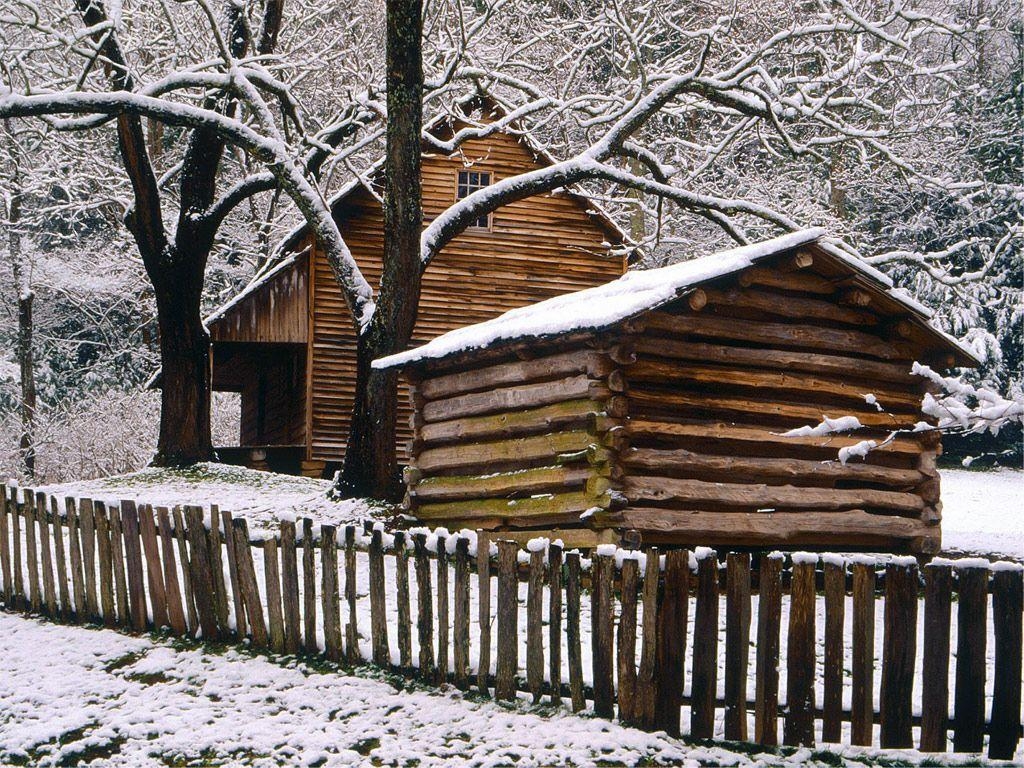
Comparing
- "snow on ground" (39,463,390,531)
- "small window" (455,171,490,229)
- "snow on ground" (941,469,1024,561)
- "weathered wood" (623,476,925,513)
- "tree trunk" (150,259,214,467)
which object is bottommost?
"snow on ground" (941,469,1024,561)

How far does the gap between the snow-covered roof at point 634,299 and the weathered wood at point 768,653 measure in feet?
14.3

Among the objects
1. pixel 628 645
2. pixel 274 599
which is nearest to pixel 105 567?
pixel 274 599

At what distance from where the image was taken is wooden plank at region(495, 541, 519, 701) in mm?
7355

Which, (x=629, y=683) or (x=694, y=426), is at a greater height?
(x=694, y=426)

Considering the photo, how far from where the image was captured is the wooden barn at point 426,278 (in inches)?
896

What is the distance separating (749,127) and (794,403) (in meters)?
8.44

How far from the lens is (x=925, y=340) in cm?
1344

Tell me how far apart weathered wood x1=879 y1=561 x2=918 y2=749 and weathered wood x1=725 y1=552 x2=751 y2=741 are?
2.84 feet

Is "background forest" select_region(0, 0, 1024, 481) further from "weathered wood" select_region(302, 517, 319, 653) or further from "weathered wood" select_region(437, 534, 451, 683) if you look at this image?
"weathered wood" select_region(437, 534, 451, 683)

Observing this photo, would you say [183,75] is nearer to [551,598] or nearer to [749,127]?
[749,127]

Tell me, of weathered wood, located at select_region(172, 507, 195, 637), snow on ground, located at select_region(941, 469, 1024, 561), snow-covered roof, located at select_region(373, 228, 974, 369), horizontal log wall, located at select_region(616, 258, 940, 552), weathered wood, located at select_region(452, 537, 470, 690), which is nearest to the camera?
weathered wood, located at select_region(452, 537, 470, 690)

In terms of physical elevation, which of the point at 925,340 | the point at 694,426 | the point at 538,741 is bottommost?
the point at 538,741

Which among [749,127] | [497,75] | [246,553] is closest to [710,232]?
[749,127]

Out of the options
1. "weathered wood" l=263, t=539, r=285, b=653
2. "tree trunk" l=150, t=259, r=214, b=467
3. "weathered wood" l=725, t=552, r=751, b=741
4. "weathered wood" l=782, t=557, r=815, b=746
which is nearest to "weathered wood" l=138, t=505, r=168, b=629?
"weathered wood" l=263, t=539, r=285, b=653
